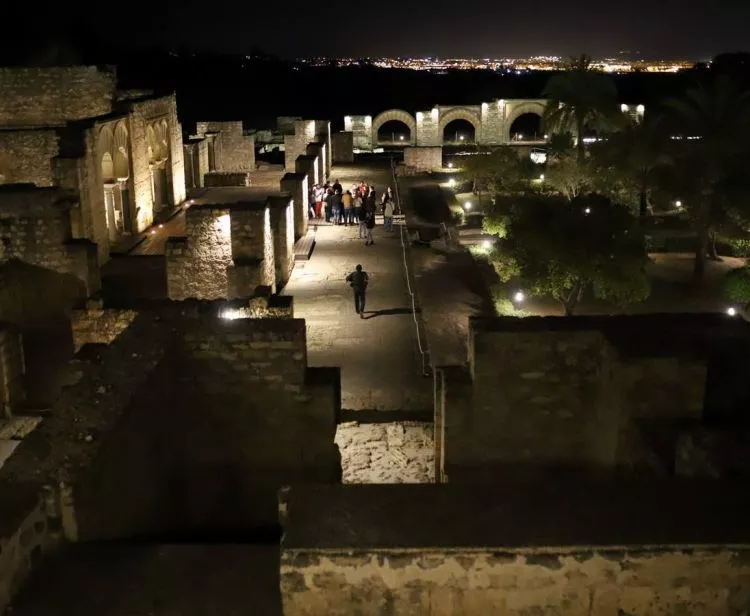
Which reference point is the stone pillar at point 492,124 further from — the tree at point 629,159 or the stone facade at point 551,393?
the stone facade at point 551,393

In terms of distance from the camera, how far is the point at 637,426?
6.62 meters

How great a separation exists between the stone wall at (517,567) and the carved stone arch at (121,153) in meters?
18.8

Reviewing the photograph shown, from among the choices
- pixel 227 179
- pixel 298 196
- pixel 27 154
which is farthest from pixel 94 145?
pixel 227 179

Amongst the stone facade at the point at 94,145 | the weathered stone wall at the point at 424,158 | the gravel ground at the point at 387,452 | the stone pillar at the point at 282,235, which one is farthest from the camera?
the weathered stone wall at the point at 424,158

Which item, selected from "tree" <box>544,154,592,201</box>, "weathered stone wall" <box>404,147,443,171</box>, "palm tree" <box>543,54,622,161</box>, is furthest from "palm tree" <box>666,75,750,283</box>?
"weathered stone wall" <box>404,147,443,171</box>

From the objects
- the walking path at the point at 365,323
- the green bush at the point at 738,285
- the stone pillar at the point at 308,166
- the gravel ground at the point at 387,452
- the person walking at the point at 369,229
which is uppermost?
the stone pillar at the point at 308,166

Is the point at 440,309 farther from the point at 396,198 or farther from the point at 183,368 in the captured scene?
the point at 396,198

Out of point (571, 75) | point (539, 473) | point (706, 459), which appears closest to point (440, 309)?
point (539, 473)

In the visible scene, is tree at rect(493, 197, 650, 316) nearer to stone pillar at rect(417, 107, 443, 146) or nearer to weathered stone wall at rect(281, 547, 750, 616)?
weathered stone wall at rect(281, 547, 750, 616)

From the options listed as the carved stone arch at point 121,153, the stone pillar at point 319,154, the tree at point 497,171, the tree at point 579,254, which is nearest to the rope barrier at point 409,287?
the tree at point 579,254

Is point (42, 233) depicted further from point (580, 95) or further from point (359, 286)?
point (580, 95)

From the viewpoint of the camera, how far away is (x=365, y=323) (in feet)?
44.6

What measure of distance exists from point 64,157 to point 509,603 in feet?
50.9

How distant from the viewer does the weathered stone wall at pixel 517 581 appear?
4.52 meters
